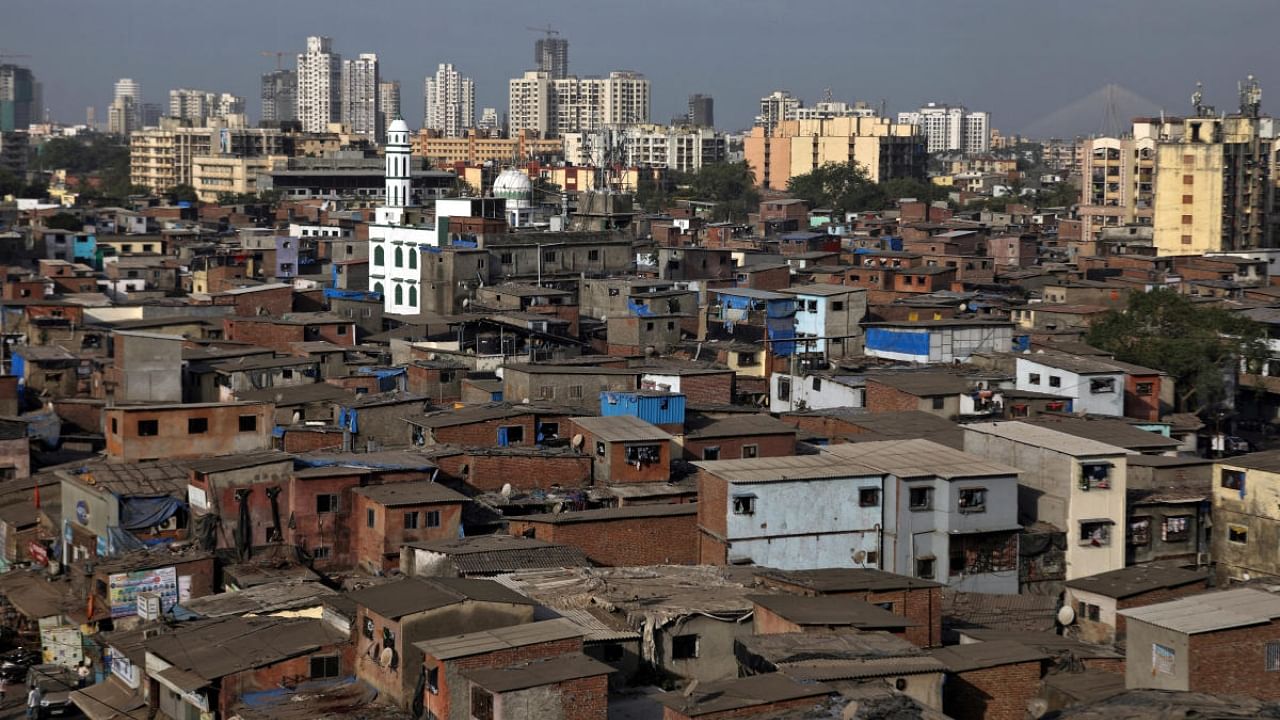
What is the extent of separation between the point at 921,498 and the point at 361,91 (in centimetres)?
11746

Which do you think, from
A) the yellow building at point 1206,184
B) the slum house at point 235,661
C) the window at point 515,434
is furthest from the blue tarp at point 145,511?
the yellow building at point 1206,184

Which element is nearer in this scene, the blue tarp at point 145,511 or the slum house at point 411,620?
the slum house at point 411,620

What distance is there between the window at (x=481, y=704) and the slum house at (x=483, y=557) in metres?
2.77

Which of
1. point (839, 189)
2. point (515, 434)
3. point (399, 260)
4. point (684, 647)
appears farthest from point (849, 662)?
point (839, 189)

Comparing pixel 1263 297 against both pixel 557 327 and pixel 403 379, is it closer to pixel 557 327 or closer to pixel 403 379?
pixel 557 327

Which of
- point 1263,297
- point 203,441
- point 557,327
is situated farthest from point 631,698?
point 1263,297

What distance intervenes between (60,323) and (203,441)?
10106 millimetres

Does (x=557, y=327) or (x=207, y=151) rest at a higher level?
(x=207, y=151)

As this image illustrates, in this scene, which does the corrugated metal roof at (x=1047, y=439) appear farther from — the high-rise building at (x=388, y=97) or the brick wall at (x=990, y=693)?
the high-rise building at (x=388, y=97)

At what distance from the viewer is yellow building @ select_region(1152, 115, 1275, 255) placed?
38781 mm

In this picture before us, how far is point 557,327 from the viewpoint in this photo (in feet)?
79.4

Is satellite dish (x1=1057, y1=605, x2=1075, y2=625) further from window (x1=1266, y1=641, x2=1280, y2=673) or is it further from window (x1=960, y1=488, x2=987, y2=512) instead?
window (x1=1266, y1=641, x2=1280, y2=673)

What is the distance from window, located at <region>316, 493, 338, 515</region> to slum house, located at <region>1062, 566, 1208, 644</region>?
6266 mm

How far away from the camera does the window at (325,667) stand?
11797 mm
